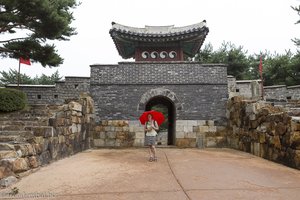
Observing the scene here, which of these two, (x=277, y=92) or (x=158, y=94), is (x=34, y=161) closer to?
(x=158, y=94)

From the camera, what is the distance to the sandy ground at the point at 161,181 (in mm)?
3957

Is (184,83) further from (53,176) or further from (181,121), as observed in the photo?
(53,176)

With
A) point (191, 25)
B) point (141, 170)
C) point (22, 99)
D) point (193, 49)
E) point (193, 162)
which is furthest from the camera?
point (193, 49)

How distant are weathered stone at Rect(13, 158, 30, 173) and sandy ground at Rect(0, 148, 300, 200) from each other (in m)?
0.20

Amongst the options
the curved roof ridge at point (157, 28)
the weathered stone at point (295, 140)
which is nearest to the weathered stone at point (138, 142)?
the curved roof ridge at point (157, 28)

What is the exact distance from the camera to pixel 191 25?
543 inches

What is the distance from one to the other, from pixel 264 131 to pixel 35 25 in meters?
8.92

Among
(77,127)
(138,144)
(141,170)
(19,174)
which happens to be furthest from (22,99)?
(141,170)

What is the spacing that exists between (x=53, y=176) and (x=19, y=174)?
616mm

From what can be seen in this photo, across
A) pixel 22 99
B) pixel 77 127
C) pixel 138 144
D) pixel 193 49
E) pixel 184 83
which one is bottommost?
pixel 138 144

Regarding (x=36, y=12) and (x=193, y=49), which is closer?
(x=36, y=12)

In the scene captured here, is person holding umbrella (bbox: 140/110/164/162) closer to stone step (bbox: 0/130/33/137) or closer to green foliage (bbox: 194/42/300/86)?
stone step (bbox: 0/130/33/137)

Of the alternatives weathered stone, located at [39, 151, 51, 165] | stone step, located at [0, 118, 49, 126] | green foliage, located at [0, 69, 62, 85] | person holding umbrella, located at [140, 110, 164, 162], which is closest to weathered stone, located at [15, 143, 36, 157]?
weathered stone, located at [39, 151, 51, 165]

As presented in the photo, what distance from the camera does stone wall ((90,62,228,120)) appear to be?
11117 mm
